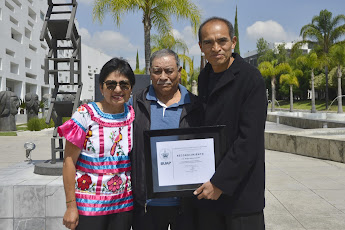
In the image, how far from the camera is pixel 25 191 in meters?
3.69

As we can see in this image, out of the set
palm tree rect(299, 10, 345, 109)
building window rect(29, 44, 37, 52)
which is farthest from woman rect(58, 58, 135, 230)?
building window rect(29, 44, 37, 52)

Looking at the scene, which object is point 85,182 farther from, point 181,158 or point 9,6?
point 9,6

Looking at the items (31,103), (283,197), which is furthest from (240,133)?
(31,103)

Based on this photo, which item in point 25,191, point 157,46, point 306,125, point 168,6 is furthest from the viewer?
point 157,46

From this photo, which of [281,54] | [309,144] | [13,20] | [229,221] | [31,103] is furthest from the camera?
[281,54]

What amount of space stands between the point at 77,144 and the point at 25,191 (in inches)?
78.5

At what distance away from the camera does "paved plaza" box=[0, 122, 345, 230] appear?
3.70 metres

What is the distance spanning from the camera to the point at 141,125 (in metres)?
2.27

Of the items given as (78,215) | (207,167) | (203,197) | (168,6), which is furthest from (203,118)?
(168,6)

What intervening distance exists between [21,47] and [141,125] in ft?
159

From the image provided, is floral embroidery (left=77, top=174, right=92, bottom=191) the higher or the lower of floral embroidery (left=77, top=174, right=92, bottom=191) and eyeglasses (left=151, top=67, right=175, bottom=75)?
the lower

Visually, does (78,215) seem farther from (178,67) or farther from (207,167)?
(178,67)

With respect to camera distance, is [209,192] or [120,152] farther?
[120,152]

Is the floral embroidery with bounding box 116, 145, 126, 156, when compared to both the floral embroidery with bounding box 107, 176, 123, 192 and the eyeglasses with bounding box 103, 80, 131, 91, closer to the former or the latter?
the floral embroidery with bounding box 107, 176, 123, 192
